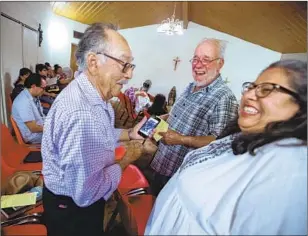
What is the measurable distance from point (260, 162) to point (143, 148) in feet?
1.45

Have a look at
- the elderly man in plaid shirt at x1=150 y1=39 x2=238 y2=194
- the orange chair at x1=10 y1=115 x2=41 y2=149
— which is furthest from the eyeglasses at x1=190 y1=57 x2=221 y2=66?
the orange chair at x1=10 y1=115 x2=41 y2=149

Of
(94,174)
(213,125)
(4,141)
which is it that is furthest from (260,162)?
(4,141)

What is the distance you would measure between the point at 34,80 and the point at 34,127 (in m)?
0.16

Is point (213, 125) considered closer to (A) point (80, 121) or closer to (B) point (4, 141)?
(A) point (80, 121)

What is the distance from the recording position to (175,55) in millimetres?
822

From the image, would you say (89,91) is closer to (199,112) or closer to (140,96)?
(140,96)

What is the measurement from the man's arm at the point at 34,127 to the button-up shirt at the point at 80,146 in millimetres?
120

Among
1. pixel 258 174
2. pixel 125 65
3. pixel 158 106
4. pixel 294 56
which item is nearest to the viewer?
pixel 258 174

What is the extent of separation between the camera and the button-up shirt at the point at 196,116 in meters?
0.75

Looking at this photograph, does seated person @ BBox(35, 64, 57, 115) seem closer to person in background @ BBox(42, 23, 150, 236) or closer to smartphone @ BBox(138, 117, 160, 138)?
person in background @ BBox(42, 23, 150, 236)

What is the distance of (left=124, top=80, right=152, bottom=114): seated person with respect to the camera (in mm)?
832

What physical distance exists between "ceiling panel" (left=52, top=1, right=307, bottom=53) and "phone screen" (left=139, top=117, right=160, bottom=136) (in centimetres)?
29

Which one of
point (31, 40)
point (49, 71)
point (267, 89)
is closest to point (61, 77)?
point (49, 71)

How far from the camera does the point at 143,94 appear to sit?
86 centimetres
